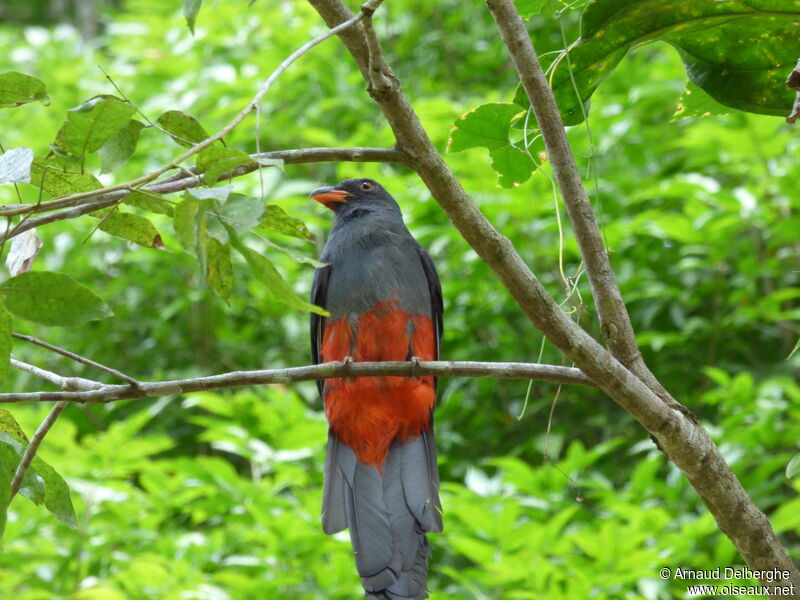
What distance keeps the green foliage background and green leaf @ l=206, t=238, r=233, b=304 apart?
113cm

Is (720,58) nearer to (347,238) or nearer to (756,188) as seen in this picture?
(347,238)

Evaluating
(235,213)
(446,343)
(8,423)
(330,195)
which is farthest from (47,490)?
(446,343)

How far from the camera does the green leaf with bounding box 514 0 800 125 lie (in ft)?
5.29

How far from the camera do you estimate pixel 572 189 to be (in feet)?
5.24

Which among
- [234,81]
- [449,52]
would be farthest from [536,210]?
[449,52]

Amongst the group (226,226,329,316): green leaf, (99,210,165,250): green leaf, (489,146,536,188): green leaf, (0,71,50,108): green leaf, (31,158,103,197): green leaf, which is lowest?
(226,226,329,316): green leaf

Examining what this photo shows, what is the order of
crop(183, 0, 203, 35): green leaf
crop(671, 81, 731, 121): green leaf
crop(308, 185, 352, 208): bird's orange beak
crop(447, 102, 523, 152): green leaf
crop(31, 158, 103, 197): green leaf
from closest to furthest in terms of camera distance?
crop(183, 0, 203, 35): green leaf → crop(31, 158, 103, 197): green leaf → crop(447, 102, 523, 152): green leaf → crop(671, 81, 731, 121): green leaf → crop(308, 185, 352, 208): bird's orange beak

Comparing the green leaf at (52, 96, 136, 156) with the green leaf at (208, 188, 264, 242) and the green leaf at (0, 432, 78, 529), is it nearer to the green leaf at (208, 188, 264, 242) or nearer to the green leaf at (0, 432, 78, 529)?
the green leaf at (208, 188, 264, 242)

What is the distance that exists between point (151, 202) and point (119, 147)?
10 centimetres

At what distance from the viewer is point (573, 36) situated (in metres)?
4.43

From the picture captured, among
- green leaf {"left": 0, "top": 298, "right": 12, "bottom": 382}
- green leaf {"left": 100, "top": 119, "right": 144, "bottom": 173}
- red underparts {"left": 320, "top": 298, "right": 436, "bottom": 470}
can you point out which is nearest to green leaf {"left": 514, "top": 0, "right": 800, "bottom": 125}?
green leaf {"left": 100, "top": 119, "right": 144, "bottom": 173}

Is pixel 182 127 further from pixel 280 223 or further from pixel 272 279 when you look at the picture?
pixel 272 279

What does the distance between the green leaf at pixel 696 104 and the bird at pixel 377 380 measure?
1.29 metres

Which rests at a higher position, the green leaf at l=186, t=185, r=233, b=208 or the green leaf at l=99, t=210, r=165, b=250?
the green leaf at l=99, t=210, r=165, b=250
